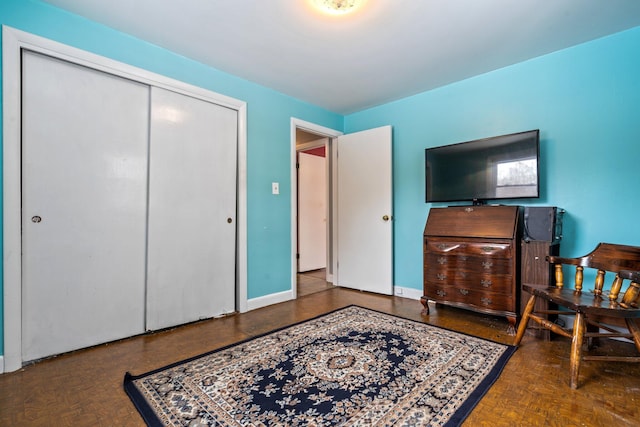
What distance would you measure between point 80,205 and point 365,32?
96.4 inches

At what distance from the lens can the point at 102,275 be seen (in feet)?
7.31

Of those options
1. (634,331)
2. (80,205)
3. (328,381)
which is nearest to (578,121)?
(634,331)

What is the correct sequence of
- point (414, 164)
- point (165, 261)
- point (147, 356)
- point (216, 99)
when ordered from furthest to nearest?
point (414, 164)
point (216, 99)
point (165, 261)
point (147, 356)

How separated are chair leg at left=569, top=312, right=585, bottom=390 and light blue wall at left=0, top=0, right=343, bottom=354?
2.52 meters

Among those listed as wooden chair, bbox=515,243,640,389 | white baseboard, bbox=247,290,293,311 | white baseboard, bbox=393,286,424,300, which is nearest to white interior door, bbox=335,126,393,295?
white baseboard, bbox=393,286,424,300

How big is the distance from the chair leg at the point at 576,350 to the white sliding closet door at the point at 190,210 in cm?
263

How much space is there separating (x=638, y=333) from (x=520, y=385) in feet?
2.43

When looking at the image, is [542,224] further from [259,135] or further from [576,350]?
[259,135]

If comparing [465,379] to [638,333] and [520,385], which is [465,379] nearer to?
[520,385]

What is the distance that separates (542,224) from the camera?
2387 millimetres

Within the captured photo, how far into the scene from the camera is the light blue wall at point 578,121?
2.29 m

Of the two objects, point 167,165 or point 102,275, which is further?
point 167,165

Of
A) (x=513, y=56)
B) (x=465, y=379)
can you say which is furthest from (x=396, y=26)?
(x=465, y=379)

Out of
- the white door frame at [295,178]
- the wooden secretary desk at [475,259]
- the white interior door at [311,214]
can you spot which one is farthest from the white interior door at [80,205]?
the white interior door at [311,214]
